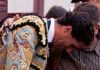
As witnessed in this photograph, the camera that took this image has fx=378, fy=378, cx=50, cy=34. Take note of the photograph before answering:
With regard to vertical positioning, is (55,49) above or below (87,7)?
below

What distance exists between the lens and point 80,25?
2.42m

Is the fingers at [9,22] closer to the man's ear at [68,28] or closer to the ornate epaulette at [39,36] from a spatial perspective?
the ornate epaulette at [39,36]

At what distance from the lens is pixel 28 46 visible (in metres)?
2.27

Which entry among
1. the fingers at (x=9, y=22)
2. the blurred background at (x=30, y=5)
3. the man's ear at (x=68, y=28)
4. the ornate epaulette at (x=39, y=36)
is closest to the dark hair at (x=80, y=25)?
the man's ear at (x=68, y=28)

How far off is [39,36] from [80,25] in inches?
11.3

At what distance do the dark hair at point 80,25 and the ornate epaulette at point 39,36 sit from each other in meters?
0.19

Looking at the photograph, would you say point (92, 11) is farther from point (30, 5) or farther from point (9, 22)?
point (30, 5)

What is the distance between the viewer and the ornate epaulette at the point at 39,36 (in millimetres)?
2316

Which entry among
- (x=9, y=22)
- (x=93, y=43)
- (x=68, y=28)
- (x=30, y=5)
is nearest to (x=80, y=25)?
(x=68, y=28)

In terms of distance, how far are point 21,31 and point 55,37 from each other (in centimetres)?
28

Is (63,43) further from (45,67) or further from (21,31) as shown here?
(21,31)

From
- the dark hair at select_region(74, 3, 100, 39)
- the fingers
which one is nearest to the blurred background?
the fingers

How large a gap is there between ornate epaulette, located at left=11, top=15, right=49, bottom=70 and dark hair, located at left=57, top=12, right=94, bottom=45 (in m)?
0.19

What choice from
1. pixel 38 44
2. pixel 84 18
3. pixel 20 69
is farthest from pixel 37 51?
pixel 84 18
